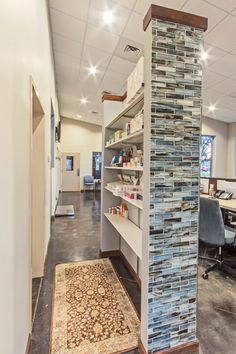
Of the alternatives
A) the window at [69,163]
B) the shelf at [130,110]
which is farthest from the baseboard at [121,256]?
the window at [69,163]

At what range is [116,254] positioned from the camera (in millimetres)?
3338

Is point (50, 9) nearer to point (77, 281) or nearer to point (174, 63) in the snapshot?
point (174, 63)

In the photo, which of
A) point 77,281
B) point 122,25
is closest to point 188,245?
point 77,281

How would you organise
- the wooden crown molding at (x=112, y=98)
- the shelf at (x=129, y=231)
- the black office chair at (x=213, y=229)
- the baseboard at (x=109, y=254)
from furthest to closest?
the baseboard at (x=109, y=254)
the wooden crown molding at (x=112, y=98)
the black office chair at (x=213, y=229)
the shelf at (x=129, y=231)

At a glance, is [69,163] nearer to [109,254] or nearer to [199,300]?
[109,254]

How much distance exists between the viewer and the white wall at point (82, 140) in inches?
427

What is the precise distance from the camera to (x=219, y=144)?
8539 millimetres

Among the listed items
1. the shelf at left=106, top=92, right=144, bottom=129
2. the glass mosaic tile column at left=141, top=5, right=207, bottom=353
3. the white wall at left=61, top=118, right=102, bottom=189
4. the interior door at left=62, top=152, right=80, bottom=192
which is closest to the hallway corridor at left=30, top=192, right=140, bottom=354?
the glass mosaic tile column at left=141, top=5, right=207, bottom=353

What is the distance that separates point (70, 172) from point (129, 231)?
29.4 ft

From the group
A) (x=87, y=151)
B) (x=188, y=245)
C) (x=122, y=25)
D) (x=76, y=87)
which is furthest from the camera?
(x=87, y=151)

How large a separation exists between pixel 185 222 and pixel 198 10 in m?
2.69

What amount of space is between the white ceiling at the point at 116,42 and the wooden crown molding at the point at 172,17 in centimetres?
143

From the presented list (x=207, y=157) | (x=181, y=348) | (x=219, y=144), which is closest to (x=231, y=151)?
(x=219, y=144)

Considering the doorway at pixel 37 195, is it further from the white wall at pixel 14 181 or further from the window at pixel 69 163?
the window at pixel 69 163
